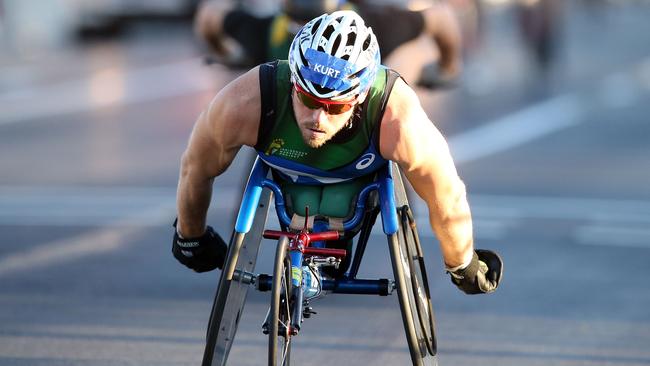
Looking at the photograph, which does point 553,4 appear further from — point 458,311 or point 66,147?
point 458,311

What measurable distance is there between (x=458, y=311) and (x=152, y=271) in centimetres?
209

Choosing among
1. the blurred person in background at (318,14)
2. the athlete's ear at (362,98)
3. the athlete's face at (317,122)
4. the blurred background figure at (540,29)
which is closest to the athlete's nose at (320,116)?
the athlete's face at (317,122)

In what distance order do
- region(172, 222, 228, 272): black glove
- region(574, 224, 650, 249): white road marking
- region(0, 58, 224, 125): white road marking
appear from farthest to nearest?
region(0, 58, 224, 125): white road marking
region(574, 224, 650, 249): white road marking
region(172, 222, 228, 272): black glove

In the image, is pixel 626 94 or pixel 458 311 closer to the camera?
pixel 458 311

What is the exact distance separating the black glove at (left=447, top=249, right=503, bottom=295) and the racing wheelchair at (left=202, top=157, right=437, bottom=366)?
0.55ft

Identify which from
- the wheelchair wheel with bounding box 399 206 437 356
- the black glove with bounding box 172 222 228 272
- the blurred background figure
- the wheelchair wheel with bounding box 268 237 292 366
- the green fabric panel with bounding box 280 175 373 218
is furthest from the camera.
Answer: the blurred background figure

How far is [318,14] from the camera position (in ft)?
29.0

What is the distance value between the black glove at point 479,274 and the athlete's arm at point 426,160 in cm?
17

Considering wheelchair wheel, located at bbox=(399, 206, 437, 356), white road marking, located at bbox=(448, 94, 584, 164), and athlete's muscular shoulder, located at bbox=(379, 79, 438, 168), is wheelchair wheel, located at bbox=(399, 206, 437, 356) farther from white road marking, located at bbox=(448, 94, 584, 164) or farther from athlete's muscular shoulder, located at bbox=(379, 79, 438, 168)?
white road marking, located at bbox=(448, 94, 584, 164)

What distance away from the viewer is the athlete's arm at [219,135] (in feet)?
17.9

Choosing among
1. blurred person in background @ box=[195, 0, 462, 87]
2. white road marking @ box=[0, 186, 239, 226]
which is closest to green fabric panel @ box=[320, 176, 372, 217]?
blurred person in background @ box=[195, 0, 462, 87]

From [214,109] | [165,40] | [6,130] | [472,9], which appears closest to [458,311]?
[214,109]

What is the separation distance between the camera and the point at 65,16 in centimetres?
2733

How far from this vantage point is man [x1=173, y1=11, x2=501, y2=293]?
17.5 feet
